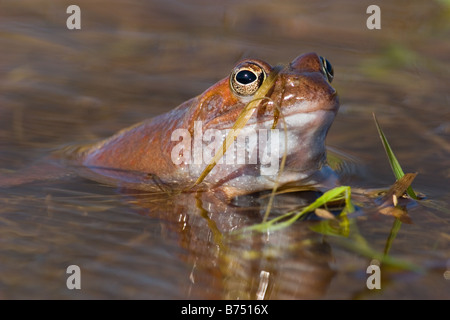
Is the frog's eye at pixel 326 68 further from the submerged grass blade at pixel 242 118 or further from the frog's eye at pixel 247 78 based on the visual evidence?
the frog's eye at pixel 247 78

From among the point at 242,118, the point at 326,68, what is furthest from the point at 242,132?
the point at 326,68

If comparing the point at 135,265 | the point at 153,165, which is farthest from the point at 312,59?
the point at 135,265

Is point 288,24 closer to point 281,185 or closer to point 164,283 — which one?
point 281,185

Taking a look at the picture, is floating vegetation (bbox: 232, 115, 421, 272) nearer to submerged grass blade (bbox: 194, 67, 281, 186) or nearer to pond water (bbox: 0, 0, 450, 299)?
pond water (bbox: 0, 0, 450, 299)

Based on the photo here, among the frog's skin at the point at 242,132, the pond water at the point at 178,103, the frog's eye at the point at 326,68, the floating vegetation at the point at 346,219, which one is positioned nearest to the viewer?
the pond water at the point at 178,103

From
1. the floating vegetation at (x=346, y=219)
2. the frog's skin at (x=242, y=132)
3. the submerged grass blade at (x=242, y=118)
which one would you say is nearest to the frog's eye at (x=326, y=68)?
the frog's skin at (x=242, y=132)

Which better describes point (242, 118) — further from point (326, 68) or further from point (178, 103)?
point (178, 103)

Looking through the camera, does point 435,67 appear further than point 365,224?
Yes

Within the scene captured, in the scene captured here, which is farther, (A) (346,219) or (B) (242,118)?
(B) (242,118)
